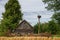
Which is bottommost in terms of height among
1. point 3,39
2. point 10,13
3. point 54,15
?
point 3,39

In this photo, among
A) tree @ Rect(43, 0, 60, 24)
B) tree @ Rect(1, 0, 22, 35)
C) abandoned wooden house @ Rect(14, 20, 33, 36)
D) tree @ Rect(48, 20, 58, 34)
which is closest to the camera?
tree @ Rect(43, 0, 60, 24)

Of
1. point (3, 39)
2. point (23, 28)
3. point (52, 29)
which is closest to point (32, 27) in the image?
point (23, 28)

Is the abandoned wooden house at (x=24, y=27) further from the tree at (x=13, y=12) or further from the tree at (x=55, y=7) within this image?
the tree at (x=55, y=7)

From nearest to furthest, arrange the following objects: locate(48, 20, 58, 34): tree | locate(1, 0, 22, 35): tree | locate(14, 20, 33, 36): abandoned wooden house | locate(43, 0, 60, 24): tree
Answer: locate(43, 0, 60, 24): tree < locate(48, 20, 58, 34): tree < locate(1, 0, 22, 35): tree < locate(14, 20, 33, 36): abandoned wooden house

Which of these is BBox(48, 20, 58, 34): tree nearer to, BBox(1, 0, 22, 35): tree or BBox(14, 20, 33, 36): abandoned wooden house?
BBox(1, 0, 22, 35): tree

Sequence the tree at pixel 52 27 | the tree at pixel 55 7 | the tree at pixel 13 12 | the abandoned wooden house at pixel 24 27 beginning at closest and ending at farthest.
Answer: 1. the tree at pixel 55 7
2. the tree at pixel 52 27
3. the tree at pixel 13 12
4. the abandoned wooden house at pixel 24 27

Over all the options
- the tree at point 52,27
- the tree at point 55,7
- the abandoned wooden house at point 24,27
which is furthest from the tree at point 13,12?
the tree at point 55,7

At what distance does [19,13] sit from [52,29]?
878 cm

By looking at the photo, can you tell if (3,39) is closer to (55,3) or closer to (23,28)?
(55,3)

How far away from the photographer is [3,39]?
1720 centimetres

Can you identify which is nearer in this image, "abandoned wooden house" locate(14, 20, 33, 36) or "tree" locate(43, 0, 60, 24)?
"tree" locate(43, 0, 60, 24)

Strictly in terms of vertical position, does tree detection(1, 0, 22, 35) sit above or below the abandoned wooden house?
above

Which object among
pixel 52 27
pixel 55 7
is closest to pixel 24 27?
pixel 52 27

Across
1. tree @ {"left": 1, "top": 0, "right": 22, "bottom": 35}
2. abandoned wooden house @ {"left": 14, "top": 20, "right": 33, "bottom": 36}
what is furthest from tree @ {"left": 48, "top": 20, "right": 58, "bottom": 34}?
abandoned wooden house @ {"left": 14, "top": 20, "right": 33, "bottom": 36}
